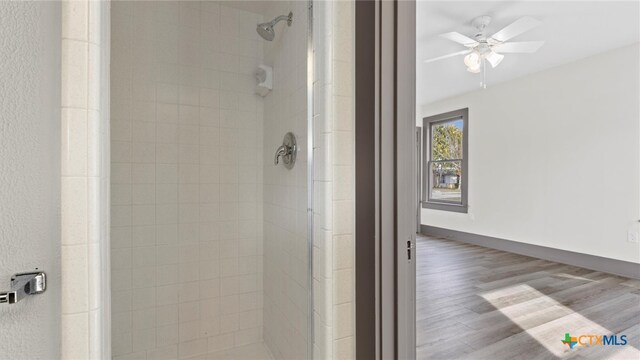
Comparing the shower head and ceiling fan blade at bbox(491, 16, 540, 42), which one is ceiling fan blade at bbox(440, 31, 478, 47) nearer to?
ceiling fan blade at bbox(491, 16, 540, 42)

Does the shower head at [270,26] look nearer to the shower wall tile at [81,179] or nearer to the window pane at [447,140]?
the shower wall tile at [81,179]

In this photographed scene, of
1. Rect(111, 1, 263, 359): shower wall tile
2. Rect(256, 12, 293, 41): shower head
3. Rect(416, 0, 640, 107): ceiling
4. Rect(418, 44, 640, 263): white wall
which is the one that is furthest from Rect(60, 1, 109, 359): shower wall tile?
Rect(418, 44, 640, 263): white wall

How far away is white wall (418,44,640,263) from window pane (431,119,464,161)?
293 mm

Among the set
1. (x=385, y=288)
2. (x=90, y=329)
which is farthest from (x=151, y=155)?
(x=385, y=288)

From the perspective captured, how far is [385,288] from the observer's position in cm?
95

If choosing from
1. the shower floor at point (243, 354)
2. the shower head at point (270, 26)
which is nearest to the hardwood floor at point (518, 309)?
the shower floor at point (243, 354)

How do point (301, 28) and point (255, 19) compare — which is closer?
point (301, 28)

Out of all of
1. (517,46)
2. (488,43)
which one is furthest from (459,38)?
(517,46)

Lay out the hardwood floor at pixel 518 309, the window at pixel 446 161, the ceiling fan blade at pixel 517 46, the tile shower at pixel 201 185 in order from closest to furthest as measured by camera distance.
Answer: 1. the tile shower at pixel 201 185
2. the hardwood floor at pixel 518 309
3. the ceiling fan blade at pixel 517 46
4. the window at pixel 446 161

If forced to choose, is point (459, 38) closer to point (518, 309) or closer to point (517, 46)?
point (517, 46)

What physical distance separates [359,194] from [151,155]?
1373 mm

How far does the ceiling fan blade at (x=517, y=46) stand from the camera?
282cm

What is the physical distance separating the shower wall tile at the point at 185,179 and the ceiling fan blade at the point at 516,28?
77.4 inches

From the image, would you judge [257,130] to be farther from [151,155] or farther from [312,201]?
[312,201]
